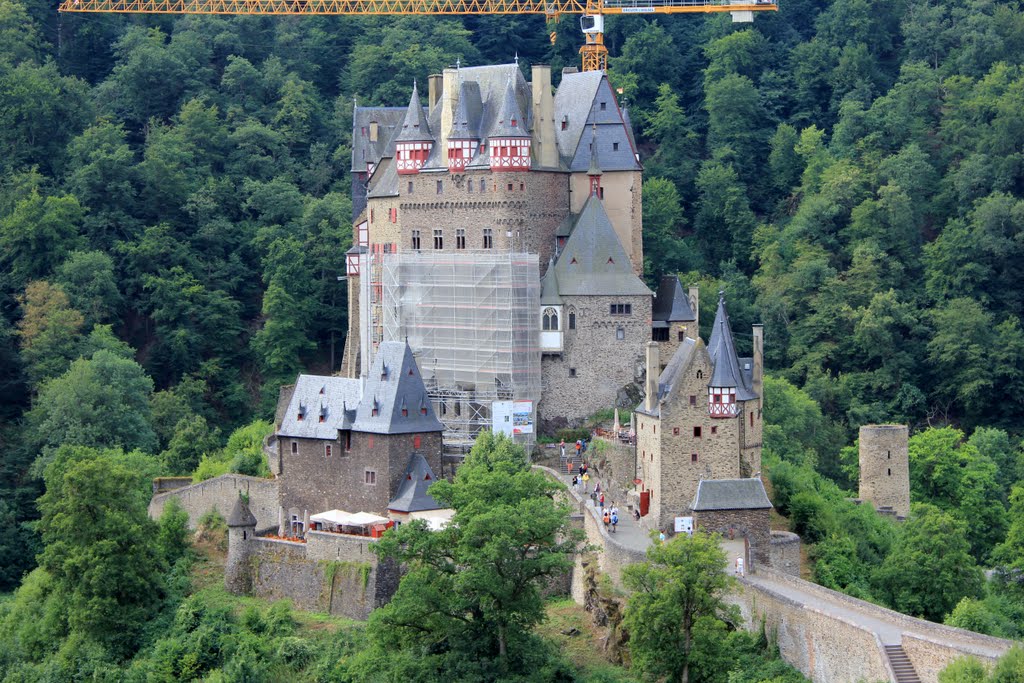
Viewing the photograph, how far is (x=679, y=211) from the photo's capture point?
87625mm

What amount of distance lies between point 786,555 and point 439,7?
4450 centimetres

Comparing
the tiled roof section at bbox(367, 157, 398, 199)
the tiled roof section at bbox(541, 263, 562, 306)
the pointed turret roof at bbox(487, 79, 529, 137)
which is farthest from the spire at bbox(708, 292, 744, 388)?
the tiled roof section at bbox(367, 157, 398, 199)

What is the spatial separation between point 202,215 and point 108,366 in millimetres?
13032

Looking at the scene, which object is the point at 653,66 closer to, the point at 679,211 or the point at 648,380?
the point at 679,211

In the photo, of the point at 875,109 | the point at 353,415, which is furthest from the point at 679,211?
the point at 353,415

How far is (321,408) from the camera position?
201ft

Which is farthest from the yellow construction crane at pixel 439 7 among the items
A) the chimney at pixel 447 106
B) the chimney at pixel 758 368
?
the chimney at pixel 758 368

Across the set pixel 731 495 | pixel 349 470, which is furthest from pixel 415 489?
pixel 731 495

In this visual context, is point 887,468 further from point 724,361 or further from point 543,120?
point 543,120

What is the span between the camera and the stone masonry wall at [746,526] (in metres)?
54.2

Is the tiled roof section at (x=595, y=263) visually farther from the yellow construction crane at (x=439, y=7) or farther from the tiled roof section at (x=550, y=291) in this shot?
the yellow construction crane at (x=439, y=7)

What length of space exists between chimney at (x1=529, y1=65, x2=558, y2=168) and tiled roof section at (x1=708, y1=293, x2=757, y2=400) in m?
10.2

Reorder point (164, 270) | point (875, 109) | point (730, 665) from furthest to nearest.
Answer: point (875, 109) < point (164, 270) < point (730, 665)

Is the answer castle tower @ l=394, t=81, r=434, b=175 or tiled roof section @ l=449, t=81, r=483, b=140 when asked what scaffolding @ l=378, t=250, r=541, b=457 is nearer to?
castle tower @ l=394, t=81, r=434, b=175
